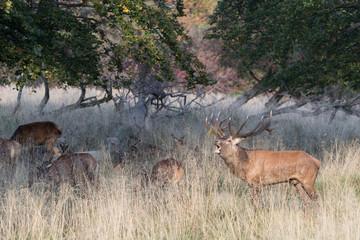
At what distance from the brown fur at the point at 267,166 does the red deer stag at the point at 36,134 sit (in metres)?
4.61

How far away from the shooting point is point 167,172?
251 inches

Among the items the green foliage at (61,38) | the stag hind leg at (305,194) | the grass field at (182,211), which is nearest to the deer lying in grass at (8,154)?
the grass field at (182,211)

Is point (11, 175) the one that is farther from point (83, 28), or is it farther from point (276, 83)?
point (276, 83)

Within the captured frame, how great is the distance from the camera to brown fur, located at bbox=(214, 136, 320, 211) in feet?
17.7

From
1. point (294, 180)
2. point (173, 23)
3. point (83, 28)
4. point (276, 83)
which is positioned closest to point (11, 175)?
point (83, 28)

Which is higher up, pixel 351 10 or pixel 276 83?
pixel 351 10

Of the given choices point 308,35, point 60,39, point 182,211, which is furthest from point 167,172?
point 308,35

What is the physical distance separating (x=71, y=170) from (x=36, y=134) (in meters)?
3.09

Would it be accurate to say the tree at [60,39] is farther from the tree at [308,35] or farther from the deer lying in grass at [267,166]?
the tree at [308,35]

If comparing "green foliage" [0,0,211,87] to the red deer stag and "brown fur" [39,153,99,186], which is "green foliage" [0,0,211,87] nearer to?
"brown fur" [39,153,99,186]

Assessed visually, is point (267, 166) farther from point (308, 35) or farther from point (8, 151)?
point (8, 151)

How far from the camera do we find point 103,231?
4828 millimetres

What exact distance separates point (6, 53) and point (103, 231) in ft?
10.7

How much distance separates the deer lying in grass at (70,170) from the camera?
612 cm
